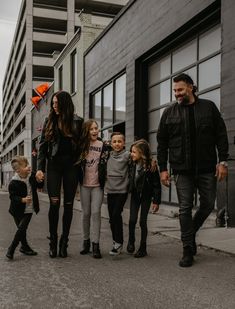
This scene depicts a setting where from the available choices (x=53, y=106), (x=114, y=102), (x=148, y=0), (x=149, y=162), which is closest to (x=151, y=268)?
(x=149, y=162)

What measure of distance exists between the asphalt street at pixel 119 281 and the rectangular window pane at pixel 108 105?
10.2 m

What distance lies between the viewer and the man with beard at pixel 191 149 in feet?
15.4

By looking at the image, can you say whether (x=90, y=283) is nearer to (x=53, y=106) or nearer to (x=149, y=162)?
(x=149, y=162)

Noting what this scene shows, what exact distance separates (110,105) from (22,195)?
10.7 metres

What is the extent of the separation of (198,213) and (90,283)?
1631 millimetres

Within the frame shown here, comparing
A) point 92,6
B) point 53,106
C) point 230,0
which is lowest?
point 53,106

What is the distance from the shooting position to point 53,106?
17.2 feet

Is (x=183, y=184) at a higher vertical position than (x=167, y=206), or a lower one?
higher

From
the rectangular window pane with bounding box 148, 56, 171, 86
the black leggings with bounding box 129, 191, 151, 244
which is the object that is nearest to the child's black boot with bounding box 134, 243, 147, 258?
the black leggings with bounding box 129, 191, 151, 244

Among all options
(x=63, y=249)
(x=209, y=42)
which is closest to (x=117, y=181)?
(x=63, y=249)

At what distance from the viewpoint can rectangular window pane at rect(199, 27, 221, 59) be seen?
9.09m

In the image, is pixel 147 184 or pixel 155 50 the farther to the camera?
pixel 155 50

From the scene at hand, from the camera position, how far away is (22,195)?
5.17m

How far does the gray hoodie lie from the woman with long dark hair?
409 millimetres
